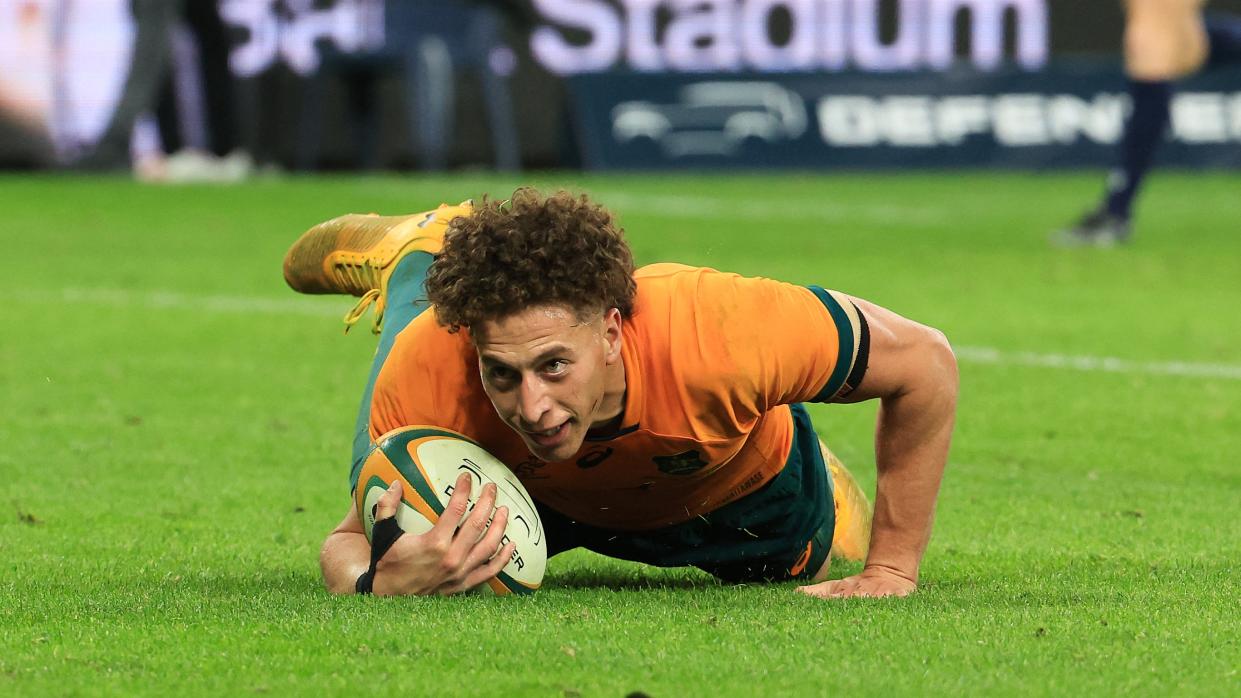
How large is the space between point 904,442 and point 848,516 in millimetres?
A: 906

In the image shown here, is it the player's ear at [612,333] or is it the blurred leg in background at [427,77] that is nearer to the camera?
the player's ear at [612,333]

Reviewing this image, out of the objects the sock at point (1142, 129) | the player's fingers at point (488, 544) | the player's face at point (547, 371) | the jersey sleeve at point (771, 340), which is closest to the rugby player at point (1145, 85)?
the sock at point (1142, 129)

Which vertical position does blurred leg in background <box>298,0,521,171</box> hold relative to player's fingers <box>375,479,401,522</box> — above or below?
below

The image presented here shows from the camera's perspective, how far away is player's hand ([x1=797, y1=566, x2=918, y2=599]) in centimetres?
494

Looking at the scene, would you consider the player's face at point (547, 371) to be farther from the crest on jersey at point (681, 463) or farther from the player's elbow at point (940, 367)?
the player's elbow at point (940, 367)

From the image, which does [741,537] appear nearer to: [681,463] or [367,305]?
[681,463]

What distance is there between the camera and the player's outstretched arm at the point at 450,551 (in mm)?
4785

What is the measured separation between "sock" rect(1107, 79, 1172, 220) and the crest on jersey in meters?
10.6

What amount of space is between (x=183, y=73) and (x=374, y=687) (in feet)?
60.9

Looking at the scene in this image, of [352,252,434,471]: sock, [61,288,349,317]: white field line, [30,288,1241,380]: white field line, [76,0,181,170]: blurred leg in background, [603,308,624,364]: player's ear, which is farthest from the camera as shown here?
[76,0,181,170]: blurred leg in background

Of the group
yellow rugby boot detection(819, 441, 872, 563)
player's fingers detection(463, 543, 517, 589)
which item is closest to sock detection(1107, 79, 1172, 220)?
yellow rugby boot detection(819, 441, 872, 563)

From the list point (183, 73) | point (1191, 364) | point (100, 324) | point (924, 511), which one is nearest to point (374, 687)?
point (924, 511)

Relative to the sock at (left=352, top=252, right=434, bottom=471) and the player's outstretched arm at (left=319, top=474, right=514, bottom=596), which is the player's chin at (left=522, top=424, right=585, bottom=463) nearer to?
the player's outstretched arm at (left=319, top=474, right=514, bottom=596)

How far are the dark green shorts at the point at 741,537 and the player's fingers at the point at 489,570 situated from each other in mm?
379
